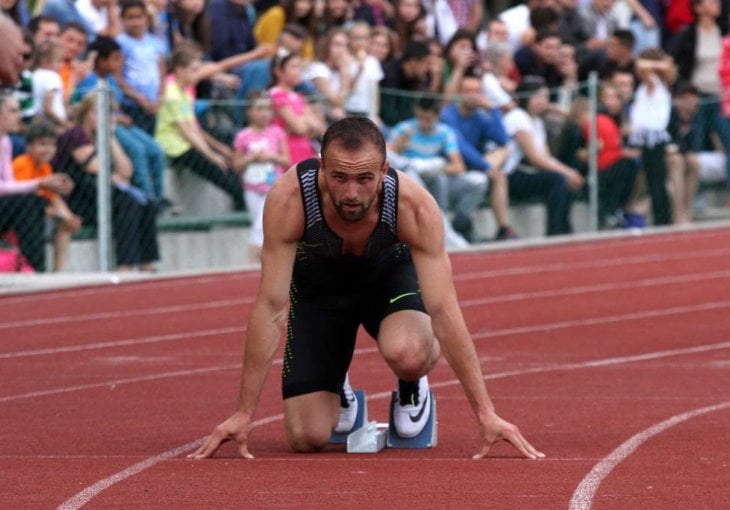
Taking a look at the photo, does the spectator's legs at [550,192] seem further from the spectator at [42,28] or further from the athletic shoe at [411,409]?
the athletic shoe at [411,409]

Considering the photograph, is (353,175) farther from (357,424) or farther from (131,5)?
(131,5)

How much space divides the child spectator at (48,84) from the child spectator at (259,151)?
1869mm

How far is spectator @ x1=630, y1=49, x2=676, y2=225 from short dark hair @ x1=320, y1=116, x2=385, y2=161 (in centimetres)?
1242

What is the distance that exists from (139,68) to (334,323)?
7825 mm

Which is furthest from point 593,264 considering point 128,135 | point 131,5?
point 131,5

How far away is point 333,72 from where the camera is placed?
1650cm

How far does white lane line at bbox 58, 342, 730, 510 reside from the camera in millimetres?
6234

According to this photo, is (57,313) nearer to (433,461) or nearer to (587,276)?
(587,276)

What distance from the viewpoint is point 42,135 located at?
13656mm

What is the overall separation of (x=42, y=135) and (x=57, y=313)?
173 cm

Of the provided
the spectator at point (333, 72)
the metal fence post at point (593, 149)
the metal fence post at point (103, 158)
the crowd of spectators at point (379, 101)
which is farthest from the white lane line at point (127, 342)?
the metal fence post at point (593, 149)

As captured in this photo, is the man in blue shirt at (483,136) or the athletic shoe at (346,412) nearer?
the athletic shoe at (346,412)

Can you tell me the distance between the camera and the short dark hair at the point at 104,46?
14445 millimetres

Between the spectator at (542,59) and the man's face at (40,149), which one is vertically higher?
the spectator at (542,59)
